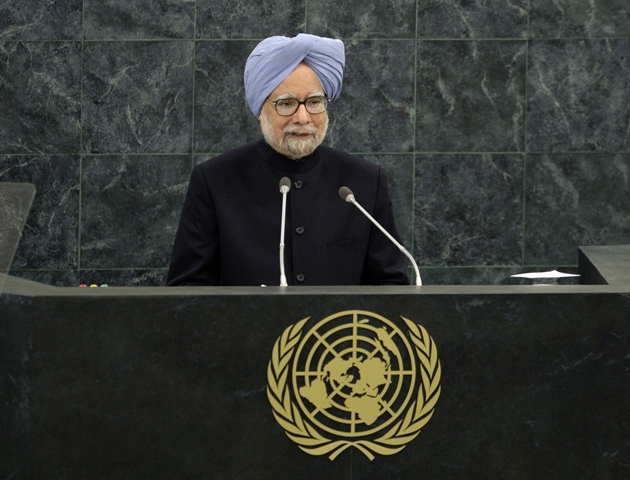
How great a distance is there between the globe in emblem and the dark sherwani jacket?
0.93 m

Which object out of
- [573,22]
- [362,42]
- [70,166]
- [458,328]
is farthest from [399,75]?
[458,328]

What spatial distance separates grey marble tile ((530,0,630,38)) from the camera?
559cm

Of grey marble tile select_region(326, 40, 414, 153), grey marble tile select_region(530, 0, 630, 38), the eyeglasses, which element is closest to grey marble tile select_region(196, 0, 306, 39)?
grey marble tile select_region(326, 40, 414, 153)

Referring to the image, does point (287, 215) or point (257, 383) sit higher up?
point (287, 215)

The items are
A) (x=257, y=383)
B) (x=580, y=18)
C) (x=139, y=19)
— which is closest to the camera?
(x=257, y=383)

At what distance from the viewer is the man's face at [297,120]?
9.96 feet

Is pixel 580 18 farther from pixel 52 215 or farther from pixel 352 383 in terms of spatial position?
pixel 352 383

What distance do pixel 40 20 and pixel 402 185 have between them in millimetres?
2155

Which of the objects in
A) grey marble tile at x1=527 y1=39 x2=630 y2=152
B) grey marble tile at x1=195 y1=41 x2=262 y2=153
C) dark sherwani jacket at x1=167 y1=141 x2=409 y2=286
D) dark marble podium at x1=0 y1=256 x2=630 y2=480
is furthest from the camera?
grey marble tile at x1=195 y1=41 x2=262 y2=153

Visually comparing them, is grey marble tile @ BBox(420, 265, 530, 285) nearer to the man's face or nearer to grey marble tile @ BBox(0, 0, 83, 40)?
grey marble tile @ BBox(0, 0, 83, 40)

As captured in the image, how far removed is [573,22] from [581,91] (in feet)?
1.20

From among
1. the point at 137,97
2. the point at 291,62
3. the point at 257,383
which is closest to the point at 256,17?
the point at 137,97

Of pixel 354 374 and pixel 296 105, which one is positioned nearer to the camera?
pixel 354 374

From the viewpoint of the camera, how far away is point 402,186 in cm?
568
